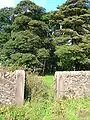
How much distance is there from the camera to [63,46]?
29109 millimetres

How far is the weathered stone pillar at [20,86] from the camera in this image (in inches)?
366

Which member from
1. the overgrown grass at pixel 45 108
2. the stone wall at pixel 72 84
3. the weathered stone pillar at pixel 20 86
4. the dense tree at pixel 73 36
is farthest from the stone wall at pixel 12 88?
the dense tree at pixel 73 36

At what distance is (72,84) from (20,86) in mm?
2197

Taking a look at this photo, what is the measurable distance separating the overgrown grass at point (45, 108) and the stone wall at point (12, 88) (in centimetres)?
36

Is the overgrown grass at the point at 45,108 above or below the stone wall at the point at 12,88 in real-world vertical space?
below

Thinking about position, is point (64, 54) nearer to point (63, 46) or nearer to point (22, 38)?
point (63, 46)

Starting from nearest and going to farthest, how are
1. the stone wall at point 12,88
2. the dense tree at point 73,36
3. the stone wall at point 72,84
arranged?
the stone wall at point 12,88, the stone wall at point 72,84, the dense tree at point 73,36

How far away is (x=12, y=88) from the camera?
932 centimetres

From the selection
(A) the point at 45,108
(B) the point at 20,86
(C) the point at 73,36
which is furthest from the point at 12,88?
(C) the point at 73,36

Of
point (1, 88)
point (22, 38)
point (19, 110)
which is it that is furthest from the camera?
point (22, 38)

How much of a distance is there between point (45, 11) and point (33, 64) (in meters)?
8.88

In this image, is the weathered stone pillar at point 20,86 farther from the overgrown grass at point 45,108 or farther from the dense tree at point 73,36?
the dense tree at point 73,36

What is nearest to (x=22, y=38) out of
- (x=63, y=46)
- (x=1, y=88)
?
(x=63, y=46)

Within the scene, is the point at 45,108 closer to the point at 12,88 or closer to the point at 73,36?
the point at 12,88
